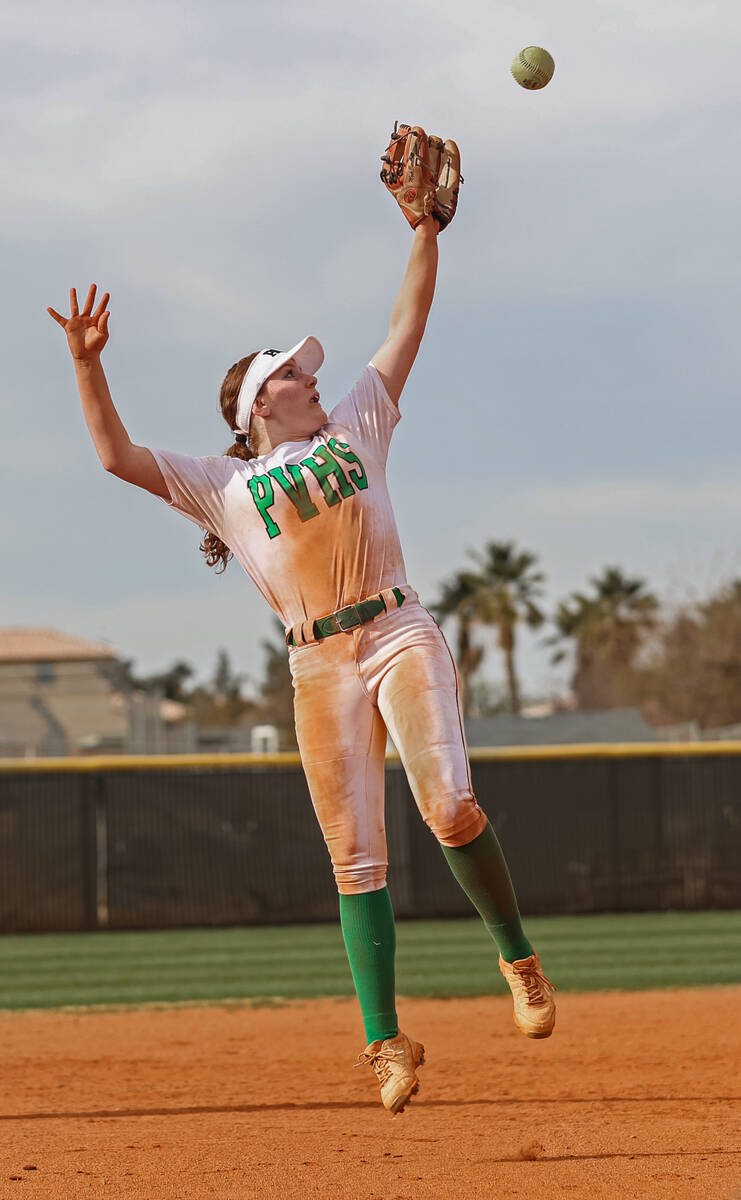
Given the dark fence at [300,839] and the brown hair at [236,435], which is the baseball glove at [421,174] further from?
the dark fence at [300,839]

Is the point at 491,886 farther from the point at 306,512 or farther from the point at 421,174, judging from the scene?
the point at 421,174

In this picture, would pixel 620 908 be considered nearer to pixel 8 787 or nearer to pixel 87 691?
pixel 8 787

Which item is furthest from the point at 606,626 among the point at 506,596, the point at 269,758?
the point at 269,758

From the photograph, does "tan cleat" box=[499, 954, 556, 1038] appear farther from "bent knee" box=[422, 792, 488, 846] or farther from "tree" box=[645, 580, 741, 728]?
"tree" box=[645, 580, 741, 728]

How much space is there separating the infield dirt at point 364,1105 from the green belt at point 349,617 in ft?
4.99

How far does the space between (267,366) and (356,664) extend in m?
0.98

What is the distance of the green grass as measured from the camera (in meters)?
9.77

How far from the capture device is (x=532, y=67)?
15.9 feet

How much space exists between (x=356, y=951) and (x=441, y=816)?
21.9 inches

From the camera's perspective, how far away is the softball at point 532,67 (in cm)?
485

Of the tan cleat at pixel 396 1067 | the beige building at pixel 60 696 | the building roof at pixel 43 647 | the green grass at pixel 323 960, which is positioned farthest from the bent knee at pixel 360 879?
the building roof at pixel 43 647

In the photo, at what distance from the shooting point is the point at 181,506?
14.4 ft

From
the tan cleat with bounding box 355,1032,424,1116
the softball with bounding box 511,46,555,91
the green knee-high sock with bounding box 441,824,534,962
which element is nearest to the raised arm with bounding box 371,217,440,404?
the softball with bounding box 511,46,555,91

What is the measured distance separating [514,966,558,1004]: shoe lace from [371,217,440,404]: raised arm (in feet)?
5.92
